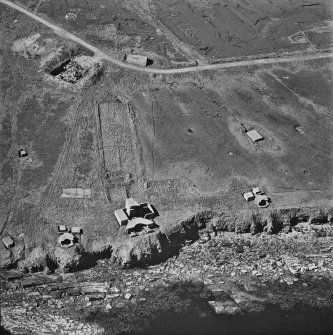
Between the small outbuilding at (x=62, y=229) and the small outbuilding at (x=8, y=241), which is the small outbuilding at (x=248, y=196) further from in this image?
the small outbuilding at (x=8, y=241)

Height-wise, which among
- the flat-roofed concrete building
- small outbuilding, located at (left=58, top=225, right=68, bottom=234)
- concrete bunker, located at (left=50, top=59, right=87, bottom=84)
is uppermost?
concrete bunker, located at (left=50, top=59, right=87, bottom=84)

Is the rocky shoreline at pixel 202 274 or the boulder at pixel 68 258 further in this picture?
the boulder at pixel 68 258

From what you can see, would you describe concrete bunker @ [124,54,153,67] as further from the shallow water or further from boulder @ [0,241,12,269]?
the shallow water

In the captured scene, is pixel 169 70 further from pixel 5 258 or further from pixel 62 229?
pixel 5 258

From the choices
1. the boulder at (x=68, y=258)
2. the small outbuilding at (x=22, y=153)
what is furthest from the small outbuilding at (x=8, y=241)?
the small outbuilding at (x=22, y=153)

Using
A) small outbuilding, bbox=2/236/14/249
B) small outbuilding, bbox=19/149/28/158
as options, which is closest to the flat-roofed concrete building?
small outbuilding, bbox=2/236/14/249

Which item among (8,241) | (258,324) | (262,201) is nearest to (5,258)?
(8,241)
